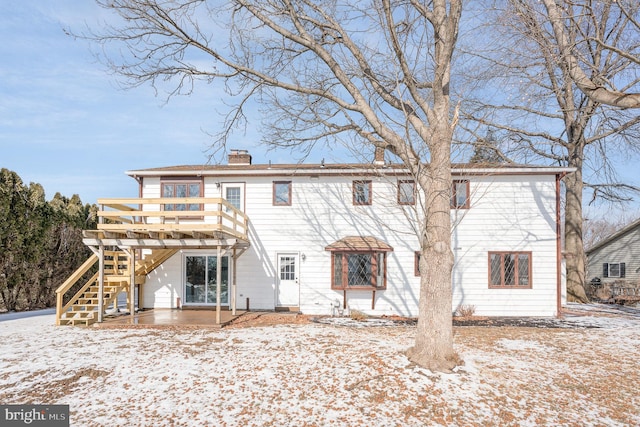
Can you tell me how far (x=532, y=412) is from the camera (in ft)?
17.5

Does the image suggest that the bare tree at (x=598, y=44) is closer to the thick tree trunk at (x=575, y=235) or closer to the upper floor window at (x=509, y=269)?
the upper floor window at (x=509, y=269)

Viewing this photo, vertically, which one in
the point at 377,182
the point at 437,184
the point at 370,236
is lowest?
the point at 370,236

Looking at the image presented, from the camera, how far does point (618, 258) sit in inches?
976

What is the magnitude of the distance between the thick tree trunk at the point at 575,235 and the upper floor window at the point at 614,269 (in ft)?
29.3

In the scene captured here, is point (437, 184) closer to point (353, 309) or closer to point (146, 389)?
point (146, 389)

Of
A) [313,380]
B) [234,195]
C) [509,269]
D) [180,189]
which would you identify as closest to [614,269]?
[509,269]

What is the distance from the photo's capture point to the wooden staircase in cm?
1087

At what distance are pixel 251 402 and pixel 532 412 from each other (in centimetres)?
402

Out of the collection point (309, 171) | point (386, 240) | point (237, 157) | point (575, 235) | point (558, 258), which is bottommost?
point (558, 258)

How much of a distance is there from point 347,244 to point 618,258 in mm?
22104

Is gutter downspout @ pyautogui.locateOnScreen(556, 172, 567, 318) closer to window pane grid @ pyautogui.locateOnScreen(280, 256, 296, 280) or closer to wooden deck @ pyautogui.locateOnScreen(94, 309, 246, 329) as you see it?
window pane grid @ pyautogui.locateOnScreen(280, 256, 296, 280)

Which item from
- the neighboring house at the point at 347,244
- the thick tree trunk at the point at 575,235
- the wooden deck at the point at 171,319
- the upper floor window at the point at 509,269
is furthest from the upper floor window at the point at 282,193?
the thick tree trunk at the point at 575,235

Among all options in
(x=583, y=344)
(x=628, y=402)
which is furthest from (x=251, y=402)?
(x=583, y=344)

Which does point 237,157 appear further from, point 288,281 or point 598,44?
point 598,44
